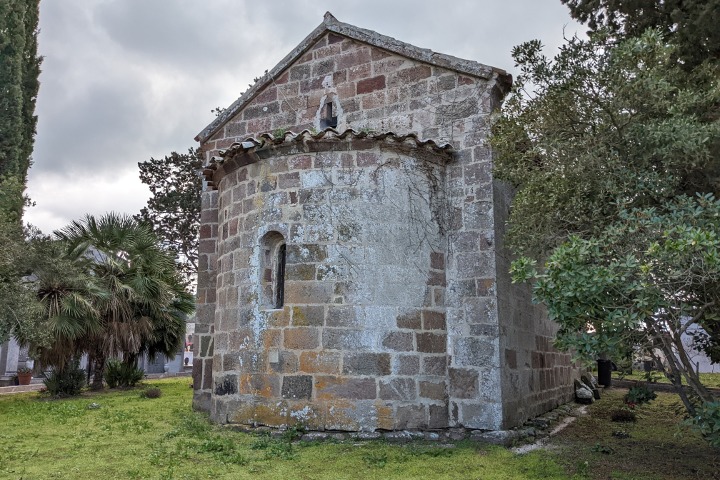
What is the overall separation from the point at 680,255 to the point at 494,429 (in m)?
3.91

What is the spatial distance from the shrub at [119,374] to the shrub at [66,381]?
2.03m

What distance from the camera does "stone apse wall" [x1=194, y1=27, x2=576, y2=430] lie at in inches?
316

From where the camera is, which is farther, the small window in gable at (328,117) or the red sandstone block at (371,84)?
the small window in gable at (328,117)

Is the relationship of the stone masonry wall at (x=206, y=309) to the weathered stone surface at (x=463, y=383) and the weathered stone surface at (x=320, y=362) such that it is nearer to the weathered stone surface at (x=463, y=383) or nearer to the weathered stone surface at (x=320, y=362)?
the weathered stone surface at (x=320, y=362)

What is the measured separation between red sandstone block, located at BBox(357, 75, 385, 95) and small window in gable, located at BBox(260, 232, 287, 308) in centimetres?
307

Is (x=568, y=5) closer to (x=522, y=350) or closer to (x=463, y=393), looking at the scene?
(x=522, y=350)

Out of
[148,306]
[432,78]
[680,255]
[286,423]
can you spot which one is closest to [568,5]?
[432,78]

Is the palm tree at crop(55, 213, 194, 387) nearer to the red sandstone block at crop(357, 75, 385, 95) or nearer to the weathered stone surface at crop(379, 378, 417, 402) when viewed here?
the red sandstone block at crop(357, 75, 385, 95)

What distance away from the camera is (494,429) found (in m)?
8.15

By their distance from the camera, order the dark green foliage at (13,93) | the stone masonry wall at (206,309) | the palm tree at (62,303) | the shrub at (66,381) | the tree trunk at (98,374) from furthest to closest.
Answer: the dark green foliage at (13,93) < the tree trunk at (98,374) < the shrub at (66,381) < the palm tree at (62,303) < the stone masonry wall at (206,309)

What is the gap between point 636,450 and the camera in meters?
7.88

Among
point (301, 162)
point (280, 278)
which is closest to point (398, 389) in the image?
point (280, 278)

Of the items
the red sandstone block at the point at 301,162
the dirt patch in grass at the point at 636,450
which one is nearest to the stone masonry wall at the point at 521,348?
the dirt patch in grass at the point at 636,450

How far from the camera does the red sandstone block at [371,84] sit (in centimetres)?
998
